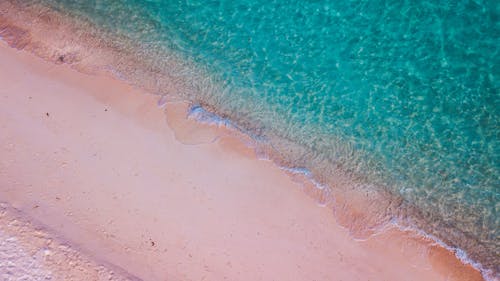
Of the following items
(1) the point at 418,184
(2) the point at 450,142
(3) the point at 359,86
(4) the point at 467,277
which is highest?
(3) the point at 359,86

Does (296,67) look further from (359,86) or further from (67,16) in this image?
(67,16)

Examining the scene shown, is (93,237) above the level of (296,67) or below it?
below

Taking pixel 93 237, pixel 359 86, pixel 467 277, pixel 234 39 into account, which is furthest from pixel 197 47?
pixel 467 277

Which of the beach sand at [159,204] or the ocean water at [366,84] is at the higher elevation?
the ocean water at [366,84]

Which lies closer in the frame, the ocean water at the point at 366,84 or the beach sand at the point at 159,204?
the beach sand at the point at 159,204
